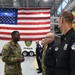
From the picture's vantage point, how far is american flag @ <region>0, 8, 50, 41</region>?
23.3ft

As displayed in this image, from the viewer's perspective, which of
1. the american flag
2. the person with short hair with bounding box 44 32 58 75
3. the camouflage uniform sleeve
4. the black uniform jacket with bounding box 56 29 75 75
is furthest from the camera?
the american flag

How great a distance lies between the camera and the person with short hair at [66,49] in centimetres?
270

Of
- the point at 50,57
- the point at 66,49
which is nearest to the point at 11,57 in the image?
the point at 50,57

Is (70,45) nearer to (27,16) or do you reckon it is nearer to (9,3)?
(27,16)

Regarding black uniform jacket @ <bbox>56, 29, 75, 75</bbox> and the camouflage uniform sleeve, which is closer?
black uniform jacket @ <bbox>56, 29, 75, 75</bbox>

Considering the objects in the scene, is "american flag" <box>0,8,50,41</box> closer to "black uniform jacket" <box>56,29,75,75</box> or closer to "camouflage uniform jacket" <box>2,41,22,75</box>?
"camouflage uniform jacket" <box>2,41,22,75</box>

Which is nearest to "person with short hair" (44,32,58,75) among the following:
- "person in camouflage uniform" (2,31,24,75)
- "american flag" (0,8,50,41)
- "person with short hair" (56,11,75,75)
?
"person in camouflage uniform" (2,31,24,75)

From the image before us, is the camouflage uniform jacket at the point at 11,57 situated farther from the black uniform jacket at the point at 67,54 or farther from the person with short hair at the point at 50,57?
the black uniform jacket at the point at 67,54

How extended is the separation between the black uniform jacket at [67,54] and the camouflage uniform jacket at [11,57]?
2.46 metres

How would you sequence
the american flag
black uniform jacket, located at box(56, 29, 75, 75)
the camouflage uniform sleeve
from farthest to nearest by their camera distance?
the american flag, the camouflage uniform sleeve, black uniform jacket, located at box(56, 29, 75, 75)

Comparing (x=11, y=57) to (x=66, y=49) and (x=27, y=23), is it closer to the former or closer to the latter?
(x=27, y=23)

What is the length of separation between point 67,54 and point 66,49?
5cm

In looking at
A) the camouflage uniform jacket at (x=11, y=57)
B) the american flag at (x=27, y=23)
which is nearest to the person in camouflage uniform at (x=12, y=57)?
the camouflage uniform jacket at (x=11, y=57)

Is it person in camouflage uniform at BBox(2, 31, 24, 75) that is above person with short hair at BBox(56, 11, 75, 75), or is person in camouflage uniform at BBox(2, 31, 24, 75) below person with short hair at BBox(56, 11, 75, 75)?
below
